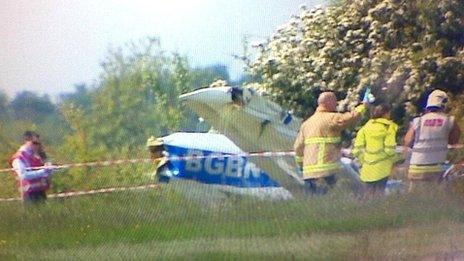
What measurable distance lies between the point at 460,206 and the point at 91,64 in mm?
1809

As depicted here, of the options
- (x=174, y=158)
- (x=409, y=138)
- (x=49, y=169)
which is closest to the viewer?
(x=409, y=138)

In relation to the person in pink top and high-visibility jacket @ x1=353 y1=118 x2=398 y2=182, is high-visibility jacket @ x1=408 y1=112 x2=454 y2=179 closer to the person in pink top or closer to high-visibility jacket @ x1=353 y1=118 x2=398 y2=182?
high-visibility jacket @ x1=353 y1=118 x2=398 y2=182

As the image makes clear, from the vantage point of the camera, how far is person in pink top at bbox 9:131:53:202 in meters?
5.20

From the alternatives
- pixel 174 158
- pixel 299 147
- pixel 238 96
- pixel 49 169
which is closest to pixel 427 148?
pixel 299 147

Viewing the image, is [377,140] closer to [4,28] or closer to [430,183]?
[430,183]

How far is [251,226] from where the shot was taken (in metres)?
4.89

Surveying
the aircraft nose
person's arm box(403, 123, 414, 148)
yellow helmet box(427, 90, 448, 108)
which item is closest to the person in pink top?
the aircraft nose

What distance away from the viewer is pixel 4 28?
528 centimetres

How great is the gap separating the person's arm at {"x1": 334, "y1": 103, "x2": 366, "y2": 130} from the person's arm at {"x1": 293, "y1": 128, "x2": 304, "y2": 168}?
0.17 metres

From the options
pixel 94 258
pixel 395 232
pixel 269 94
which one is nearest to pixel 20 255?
pixel 94 258

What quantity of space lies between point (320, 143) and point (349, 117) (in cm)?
19

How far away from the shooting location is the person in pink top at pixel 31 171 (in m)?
5.20

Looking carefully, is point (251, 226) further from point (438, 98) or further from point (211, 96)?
point (438, 98)

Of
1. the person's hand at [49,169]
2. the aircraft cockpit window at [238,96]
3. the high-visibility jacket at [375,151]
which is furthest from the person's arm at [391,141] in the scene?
the person's hand at [49,169]
